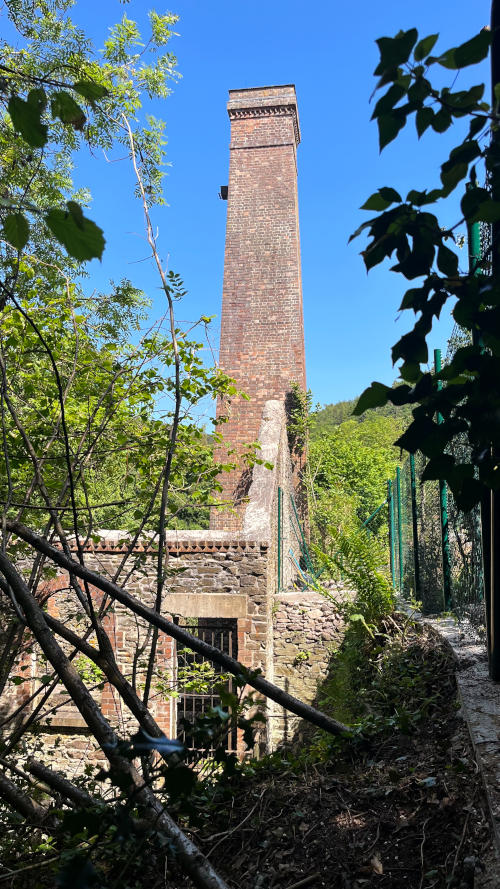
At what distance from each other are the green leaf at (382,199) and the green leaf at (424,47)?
0.24 meters

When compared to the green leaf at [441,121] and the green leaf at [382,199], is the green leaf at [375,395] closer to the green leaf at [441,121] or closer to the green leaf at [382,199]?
the green leaf at [382,199]

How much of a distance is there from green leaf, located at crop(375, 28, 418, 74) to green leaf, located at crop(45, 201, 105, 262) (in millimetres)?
665

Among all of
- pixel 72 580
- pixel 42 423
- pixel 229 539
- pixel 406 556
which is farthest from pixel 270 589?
pixel 72 580

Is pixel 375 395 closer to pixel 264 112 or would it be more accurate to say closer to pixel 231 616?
pixel 231 616

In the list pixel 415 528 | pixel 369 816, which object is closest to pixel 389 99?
pixel 369 816

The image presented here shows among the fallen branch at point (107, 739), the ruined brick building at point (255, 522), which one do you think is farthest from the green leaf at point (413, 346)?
the ruined brick building at point (255, 522)

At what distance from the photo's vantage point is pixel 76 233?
1045mm

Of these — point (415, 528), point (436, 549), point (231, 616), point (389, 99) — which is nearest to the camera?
point (389, 99)

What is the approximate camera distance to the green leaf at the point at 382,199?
1.31 meters

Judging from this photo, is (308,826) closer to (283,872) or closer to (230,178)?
(283,872)

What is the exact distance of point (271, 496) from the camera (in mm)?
9727

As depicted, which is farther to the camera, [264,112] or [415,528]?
[264,112]

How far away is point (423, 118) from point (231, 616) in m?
8.01

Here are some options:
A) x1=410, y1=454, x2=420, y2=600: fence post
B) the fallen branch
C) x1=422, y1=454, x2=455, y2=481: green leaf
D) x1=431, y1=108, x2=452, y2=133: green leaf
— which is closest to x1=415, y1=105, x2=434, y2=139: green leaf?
x1=431, y1=108, x2=452, y2=133: green leaf
